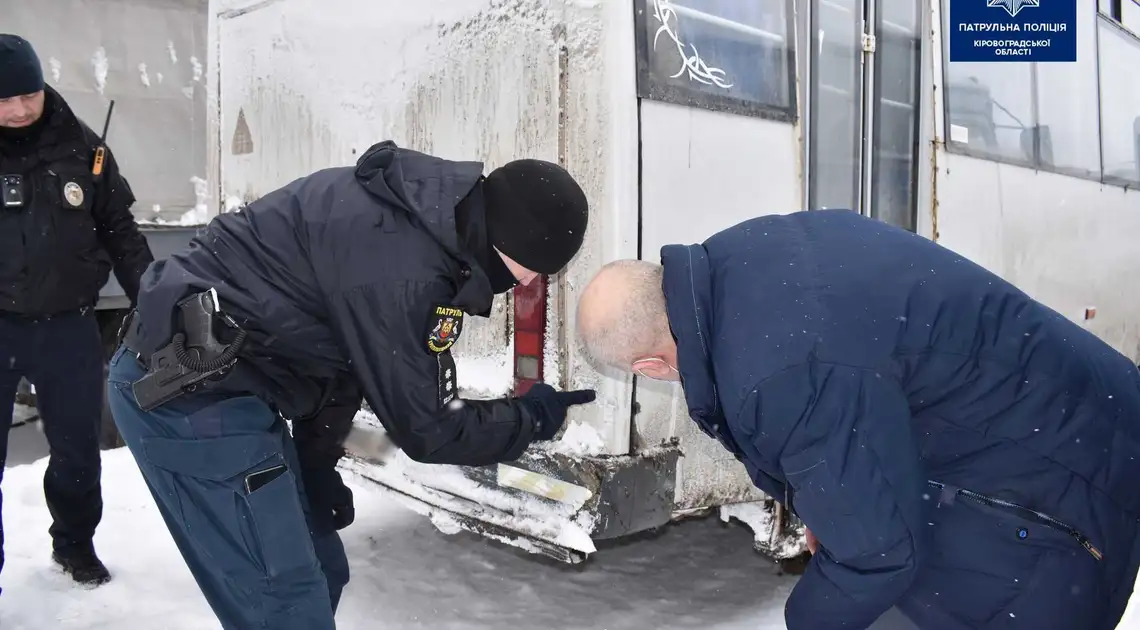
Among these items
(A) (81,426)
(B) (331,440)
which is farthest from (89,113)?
(B) (331,440)

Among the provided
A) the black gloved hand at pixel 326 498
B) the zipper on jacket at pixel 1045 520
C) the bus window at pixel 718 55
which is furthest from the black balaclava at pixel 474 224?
the zipper on jacket at pixel 1045 520

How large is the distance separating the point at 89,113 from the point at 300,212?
445 cm

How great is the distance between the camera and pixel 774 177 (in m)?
2.88

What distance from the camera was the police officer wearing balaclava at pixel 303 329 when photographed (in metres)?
1.84

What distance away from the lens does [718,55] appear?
8.90 feet

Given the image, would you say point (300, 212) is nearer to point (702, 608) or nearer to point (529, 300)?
point (529, 300)

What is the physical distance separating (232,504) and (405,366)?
0.51 m

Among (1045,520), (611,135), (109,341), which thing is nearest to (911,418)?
(1045,520)

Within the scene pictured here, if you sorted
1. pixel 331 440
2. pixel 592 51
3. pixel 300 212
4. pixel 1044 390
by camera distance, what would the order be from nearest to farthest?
1. pixel 1044 390
2. pixel 300 212
3. pixel 592 51
4. pixel 331 440

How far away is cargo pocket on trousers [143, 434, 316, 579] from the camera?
1.94m

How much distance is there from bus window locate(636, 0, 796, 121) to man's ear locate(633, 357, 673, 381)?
3.30 feet

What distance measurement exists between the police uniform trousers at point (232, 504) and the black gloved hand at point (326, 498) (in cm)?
53

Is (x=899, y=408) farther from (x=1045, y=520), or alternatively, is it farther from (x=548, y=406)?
(x=548, y=406)

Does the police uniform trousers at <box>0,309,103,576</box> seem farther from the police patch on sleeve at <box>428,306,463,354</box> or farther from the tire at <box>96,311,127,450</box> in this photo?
the tire at <box>96,311,127,450</box>
